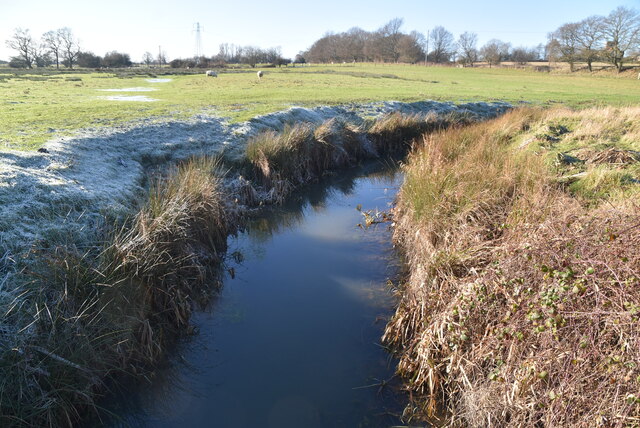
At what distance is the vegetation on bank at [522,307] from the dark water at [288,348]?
50cm

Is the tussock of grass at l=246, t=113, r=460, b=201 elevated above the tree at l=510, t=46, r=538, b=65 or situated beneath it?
situated beneath

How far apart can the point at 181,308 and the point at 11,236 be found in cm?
205

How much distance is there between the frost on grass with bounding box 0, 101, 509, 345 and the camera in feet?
15.2

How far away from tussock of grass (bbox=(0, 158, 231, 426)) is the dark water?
416mm

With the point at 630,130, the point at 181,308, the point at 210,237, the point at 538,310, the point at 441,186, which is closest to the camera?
the point at 538,310

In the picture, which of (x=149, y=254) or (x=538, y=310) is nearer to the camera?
(x=538, y=310)

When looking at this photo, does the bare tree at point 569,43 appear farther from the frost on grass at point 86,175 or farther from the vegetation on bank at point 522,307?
the vegetation on bank at point 522,307

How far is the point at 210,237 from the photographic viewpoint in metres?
6.79

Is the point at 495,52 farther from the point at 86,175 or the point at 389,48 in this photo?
the point at 86,175

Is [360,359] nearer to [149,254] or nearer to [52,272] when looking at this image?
[149,254]

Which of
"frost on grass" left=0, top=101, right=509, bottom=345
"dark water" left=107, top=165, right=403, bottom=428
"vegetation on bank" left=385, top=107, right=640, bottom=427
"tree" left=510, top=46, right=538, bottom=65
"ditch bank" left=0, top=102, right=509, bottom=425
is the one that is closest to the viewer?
"vegetation on bank" left=385, top=107, right=640, bottom=427

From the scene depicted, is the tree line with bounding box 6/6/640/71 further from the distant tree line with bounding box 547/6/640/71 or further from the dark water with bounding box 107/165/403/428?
the dark water with bounding box 107/165/403/428

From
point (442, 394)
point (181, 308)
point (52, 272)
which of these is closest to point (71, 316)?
point (52, 272)

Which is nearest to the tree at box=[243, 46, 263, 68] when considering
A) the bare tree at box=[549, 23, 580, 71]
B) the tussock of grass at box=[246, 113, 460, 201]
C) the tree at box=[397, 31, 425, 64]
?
the tree at box=[397, 31, 425, 64]
